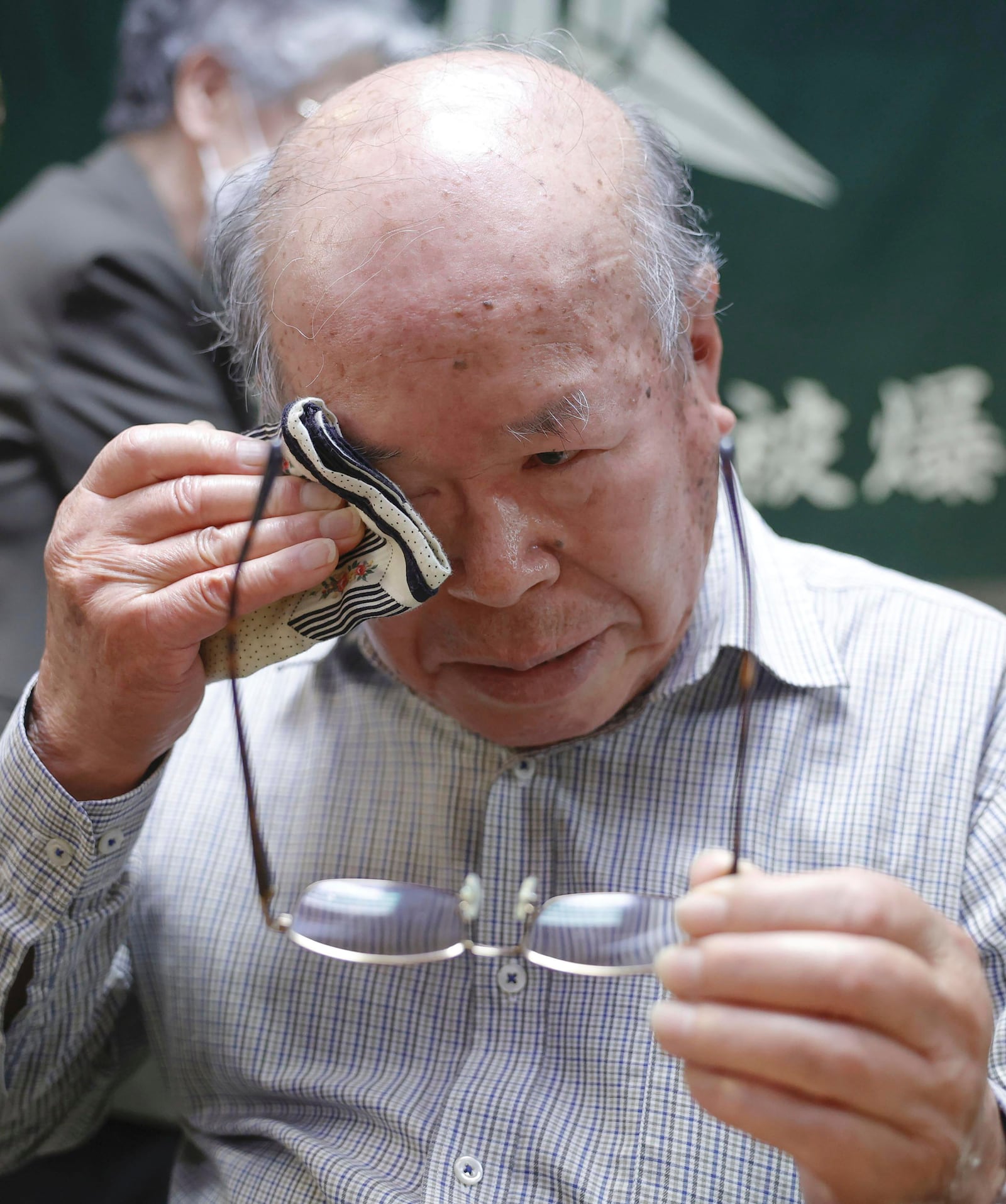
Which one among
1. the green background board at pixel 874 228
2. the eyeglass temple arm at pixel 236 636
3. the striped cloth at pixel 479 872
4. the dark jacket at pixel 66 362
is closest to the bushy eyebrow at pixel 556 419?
the eyeglass temple arm at pixel 236 636

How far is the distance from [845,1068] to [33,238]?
1878mm

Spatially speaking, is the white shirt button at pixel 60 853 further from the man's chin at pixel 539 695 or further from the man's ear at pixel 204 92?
the man's ear at pixel 204 92

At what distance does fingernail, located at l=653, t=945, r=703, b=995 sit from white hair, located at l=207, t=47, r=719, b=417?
0.59 m

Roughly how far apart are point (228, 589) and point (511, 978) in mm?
519

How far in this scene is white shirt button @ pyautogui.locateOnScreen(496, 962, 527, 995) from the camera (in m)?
1.15

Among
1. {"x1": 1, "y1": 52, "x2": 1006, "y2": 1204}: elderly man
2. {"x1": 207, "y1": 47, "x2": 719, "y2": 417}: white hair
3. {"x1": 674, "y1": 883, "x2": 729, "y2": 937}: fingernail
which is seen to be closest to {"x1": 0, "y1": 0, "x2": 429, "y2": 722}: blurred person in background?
{"x1": 207, "y1": 47, "x2": 719, "y2": 417}: white hair

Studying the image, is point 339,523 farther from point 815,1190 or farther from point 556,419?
point 815,1190

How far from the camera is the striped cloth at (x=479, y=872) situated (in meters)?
1.09

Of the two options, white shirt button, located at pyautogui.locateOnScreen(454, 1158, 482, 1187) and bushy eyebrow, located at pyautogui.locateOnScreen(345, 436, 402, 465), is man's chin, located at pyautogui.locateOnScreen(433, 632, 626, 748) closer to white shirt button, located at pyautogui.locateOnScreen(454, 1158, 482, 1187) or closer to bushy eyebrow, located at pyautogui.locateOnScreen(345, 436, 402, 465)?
bushy eyebrow, located at pyautogui.locateOnScreen(345, 436, 402, 465)

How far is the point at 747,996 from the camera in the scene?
672 mm

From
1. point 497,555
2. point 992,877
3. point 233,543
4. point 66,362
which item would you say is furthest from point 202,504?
point 66,362

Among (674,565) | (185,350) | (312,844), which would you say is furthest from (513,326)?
(185,350)

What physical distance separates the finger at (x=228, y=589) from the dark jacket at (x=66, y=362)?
1.02m

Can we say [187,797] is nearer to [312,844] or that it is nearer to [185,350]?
[312,844]
